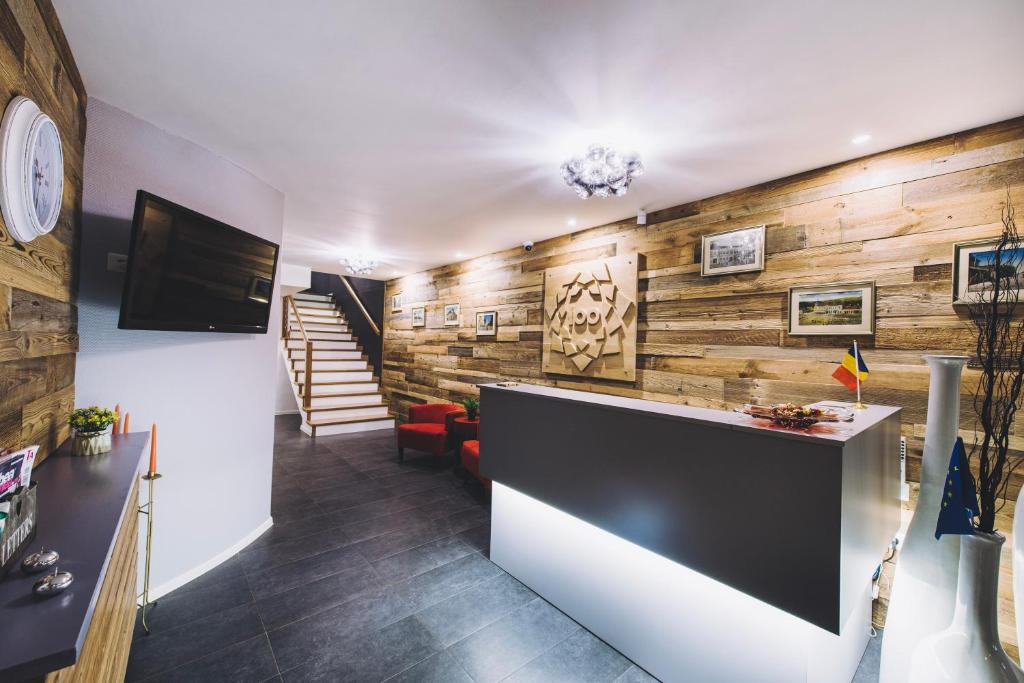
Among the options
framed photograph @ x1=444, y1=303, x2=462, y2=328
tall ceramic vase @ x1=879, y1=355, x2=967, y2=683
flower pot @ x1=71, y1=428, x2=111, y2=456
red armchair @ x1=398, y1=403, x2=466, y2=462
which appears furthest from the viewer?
framed photograph @ x1=444, y1=303, x2=462, y2=328

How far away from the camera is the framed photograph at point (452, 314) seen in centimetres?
630

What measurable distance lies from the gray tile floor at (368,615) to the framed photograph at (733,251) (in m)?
2.51

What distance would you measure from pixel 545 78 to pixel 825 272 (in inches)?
91.3

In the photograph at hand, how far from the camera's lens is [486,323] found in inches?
225

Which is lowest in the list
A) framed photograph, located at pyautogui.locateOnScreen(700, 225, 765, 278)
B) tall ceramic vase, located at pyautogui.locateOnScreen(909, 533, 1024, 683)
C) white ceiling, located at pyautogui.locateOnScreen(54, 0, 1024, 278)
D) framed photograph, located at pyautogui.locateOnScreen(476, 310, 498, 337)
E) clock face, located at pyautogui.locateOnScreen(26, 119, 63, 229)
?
tall ceramic vase, located at pyautogui.locateOnScreen(909, 533, 1024, 683)

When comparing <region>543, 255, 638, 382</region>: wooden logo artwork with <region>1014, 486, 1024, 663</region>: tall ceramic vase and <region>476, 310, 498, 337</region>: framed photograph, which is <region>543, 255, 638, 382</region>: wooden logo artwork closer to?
<region>476, 310, 498, 337</region>: framed photograph

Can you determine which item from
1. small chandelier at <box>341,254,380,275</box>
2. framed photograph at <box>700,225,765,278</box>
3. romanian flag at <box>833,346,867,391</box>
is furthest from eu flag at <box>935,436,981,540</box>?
small chandelier at <box>341,254,380,275</box>

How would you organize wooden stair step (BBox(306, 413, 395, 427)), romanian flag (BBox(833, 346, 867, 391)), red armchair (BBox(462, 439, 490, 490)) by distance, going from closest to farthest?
romanian flag (BBox(833, 346, 867, 391)) < red armchair (BBox(462, 439, 490, 490)) < wooden stair step (BBox(306, 413, 395, 427))

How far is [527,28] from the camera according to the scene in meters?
1.70

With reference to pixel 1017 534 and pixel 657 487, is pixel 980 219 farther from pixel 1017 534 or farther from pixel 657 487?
pixel 657 487

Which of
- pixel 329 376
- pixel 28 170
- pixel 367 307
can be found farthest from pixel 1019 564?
pixel 367 307

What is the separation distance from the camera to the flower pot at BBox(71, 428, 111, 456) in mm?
1842

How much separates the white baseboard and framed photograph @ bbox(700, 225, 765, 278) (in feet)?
13.9

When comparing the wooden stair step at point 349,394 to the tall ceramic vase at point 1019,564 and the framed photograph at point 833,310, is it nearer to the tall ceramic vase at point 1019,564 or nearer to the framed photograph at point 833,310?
the framed photograph at point 833,310
